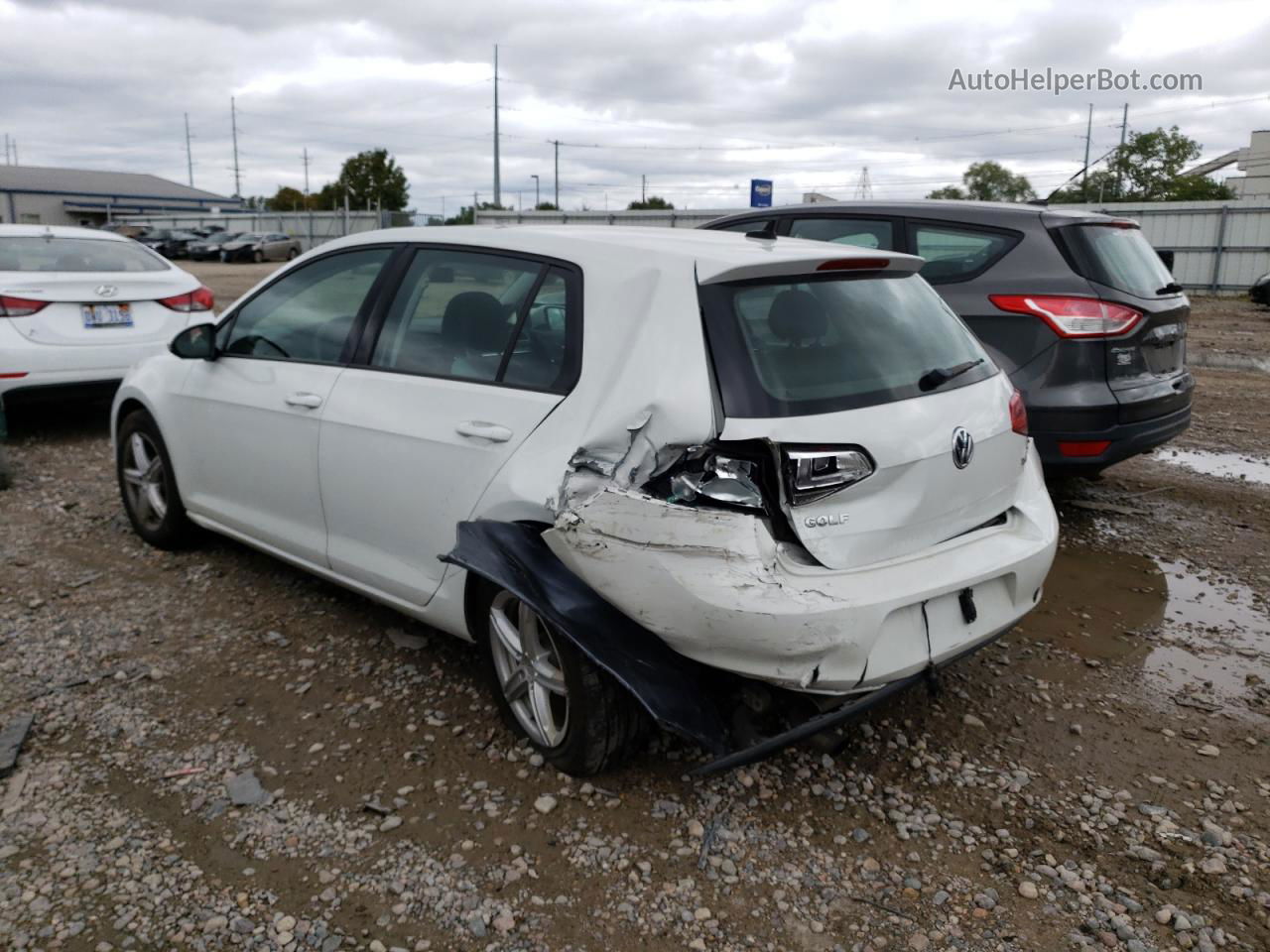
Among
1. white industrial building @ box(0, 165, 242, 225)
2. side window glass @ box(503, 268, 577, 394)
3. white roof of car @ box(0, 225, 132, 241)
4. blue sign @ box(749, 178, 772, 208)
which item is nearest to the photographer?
side window glass @ box(503, 268, 577, 394)

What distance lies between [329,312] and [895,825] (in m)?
2.75

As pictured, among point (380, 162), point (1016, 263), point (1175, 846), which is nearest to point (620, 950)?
point (1175, 846)

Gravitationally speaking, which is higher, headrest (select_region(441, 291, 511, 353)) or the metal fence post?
the metal fence post

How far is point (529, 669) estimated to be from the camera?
315 cm

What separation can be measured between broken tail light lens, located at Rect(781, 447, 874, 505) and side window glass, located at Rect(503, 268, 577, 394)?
726 mm

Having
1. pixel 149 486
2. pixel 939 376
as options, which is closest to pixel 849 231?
pixel 939 376

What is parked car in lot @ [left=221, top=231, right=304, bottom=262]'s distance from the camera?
41.1 metres

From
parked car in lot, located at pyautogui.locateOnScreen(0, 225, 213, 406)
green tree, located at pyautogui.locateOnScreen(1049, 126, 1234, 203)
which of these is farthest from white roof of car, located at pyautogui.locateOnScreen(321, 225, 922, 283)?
green tree, located at pyautogui.locateOnScreen(1049, 126, 1234, 203)

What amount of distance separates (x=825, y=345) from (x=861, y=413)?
26cm

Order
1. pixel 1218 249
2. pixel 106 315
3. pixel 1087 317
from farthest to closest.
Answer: pixel 1218 249, pixel 106 315, pixel 1087 317

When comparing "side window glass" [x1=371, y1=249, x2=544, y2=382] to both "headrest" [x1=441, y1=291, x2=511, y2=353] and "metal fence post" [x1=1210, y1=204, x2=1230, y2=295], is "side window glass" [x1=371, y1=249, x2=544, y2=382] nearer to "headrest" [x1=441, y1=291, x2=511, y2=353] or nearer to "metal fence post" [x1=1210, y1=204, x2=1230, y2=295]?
"headrest" [x1=441, y1=291, x2=511, y2=353]

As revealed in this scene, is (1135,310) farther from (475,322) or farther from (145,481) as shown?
(145,481)

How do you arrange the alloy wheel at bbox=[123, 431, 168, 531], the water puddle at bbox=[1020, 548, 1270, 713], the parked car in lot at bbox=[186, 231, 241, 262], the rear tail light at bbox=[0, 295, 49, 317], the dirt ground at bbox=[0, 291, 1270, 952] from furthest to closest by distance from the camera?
the parked car in lot at bbox=[186, 231, 241, 262], the rear tail light at bbox=[0, 295, 49, 317], the alloy wheel at bbox=[123, 431, 168, 531], the water puddle at bbox=[1020, 548, 1270, 713], the dirt ground at bbox=[0, 291, 1270, 952]

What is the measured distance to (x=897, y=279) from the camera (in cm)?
338
